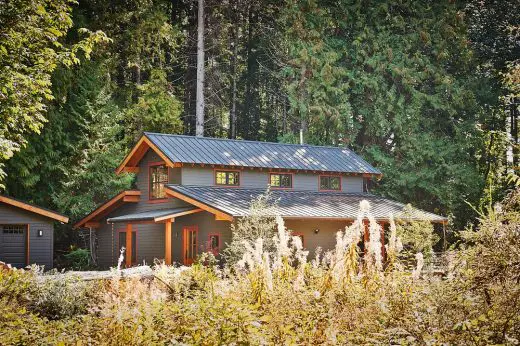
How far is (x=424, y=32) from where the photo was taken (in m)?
39.2

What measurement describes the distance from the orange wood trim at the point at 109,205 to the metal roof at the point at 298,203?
2.74 m

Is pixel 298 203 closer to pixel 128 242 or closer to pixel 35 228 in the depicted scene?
pixel 128 242

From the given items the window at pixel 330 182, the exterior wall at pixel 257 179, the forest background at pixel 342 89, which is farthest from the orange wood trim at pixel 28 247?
the window at pixel 330 182

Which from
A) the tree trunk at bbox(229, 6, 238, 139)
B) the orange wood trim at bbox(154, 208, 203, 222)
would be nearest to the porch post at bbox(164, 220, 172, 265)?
the orange wood trim at bbox(154, 208, 203, 222)

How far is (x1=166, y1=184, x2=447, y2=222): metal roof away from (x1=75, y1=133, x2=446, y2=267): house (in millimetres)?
46

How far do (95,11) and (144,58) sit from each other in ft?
16.0

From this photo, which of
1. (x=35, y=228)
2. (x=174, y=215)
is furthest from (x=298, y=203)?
(x=35, y=228)

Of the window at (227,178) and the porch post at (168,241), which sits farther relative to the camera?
the window at (227,178)

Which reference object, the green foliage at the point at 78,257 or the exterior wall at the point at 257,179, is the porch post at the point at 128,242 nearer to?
the exterior wall at the point at 257,179

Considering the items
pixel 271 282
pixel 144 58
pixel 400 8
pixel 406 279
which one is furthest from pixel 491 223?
pixel 400 8

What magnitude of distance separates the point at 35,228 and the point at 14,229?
0.73 metres

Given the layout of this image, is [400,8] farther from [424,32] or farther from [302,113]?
[302,113]

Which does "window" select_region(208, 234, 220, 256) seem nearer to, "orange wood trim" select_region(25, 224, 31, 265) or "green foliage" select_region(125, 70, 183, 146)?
"orange wood trim" select_region(25, 224, 31, 265)

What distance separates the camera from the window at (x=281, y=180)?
29953mm
